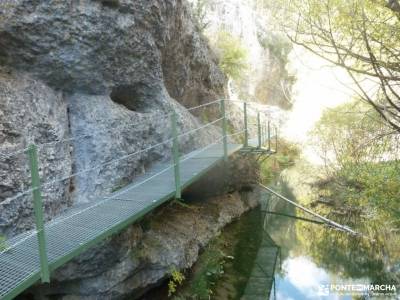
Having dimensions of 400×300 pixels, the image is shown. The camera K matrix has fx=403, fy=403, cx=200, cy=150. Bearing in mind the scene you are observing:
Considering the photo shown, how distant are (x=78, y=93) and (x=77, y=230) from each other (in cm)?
272

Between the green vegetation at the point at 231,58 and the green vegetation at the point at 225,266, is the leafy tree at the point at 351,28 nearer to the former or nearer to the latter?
the green vegetation at the point at 225,266

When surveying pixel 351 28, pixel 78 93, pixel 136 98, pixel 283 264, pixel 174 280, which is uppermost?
pixel 351 28

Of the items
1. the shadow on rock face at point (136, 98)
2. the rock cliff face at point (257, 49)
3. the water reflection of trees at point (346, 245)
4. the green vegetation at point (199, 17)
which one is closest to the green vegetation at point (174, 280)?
the shadow on rock face at point (136, 98)

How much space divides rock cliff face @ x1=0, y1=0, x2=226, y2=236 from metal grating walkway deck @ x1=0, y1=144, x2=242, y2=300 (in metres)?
0.56

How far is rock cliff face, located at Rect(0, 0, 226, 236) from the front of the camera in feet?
15.9

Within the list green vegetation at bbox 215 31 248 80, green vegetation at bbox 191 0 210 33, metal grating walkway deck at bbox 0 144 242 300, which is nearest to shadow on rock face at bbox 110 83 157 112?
metal grating walkway deck at bbox 0 144 242 300

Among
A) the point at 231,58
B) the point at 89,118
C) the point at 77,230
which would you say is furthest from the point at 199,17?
the point at 77,230

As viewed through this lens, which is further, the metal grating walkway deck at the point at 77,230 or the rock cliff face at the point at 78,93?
the rock cliff face at the point at 78,93

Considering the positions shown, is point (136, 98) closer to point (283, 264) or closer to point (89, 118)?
point (89, 118)

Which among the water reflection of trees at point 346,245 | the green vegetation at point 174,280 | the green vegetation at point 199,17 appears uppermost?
the green vegetation at point 199,17

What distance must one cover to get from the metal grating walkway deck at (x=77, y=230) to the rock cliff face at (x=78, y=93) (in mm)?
558

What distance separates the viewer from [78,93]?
20.3 feet

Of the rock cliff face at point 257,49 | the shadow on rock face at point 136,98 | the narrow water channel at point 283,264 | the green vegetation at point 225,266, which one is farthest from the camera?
the rock cliff face at point 257,49

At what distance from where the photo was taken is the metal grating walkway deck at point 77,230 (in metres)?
3.28
